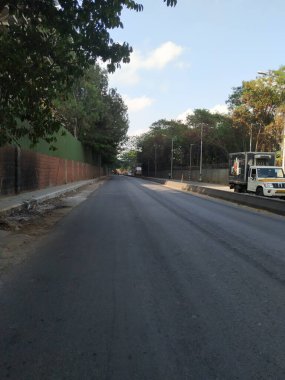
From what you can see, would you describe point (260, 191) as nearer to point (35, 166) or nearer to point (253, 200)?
point (253, 200)

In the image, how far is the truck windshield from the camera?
27656mm

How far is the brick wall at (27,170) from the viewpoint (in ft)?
66.6

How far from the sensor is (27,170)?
2481 cm

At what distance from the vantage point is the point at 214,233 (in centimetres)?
1205

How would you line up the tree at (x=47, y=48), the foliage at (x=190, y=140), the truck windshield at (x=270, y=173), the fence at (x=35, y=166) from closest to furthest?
the tree at (x=47, y=48), the fence at (x=35, y=166), the truck windshield at (x=270, y=173), the foliage at (x=190, y=140)

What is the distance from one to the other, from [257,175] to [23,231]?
1862 centimetres

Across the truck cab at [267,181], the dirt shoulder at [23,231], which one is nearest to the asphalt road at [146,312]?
the dirt shoulder at [23,231]

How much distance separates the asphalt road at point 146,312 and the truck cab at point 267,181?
52.6ft

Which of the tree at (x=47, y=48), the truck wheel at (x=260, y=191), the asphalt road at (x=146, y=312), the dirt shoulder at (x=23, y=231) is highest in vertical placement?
the tree at (x=47, y=48)

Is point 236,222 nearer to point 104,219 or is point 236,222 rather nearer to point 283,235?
point 283,235

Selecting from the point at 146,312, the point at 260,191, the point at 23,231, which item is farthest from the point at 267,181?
the point at 146,312

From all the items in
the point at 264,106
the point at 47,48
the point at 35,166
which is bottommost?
the point at 35,166

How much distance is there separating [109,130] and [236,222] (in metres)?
55.0

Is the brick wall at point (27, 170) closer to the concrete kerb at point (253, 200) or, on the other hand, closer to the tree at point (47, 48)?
the tree at point (47, 48)
